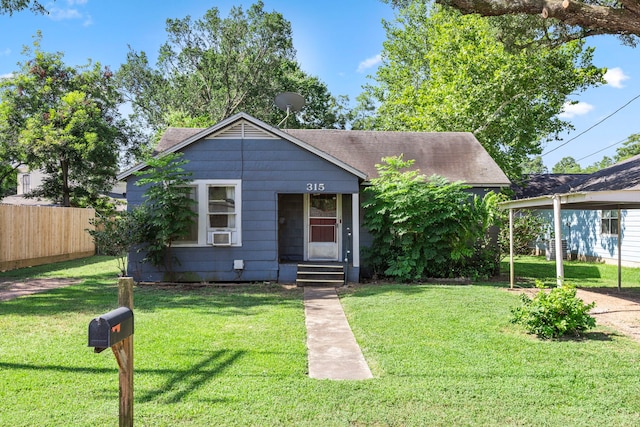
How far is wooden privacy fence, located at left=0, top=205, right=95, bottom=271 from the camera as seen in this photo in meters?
13.4

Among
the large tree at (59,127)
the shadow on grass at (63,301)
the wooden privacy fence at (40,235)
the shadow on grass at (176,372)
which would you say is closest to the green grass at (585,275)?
the shadow on grass at (176,372)

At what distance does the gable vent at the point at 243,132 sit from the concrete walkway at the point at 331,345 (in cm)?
462

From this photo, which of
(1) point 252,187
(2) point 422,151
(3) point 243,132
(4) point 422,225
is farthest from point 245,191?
(2) point 422,151

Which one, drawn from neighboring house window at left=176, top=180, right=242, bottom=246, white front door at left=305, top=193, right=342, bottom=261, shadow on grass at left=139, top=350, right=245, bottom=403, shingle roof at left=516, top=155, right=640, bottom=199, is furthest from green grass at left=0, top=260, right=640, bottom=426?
shingle roof at left=516, top=155, right=640, bottom=199

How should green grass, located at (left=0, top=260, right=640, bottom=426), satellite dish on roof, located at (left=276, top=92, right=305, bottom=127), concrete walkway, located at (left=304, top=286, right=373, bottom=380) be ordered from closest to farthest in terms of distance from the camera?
green grass, located at (left=0, top=260, right=640, bottom=426), concrete walkway, located at (left=304, top=286, right=373, bottom=380), satellite dish on roof, located at (left=276, top=92, right=305, bottom=127)

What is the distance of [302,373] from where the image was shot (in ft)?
15.4

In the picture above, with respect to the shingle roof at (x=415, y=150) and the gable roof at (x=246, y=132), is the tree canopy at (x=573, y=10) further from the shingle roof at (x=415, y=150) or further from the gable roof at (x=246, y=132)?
the shingle roof at (x=415, y=150)

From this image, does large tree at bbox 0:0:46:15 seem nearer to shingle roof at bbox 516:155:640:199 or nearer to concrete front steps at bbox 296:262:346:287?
concrete front steps at bbox 296:262:346:287

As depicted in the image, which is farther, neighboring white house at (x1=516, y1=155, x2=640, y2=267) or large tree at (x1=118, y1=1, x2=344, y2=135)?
large tree at (x1=118, y1=1, x2=344, y2=135)

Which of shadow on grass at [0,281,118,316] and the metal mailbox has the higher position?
the metal mailbox

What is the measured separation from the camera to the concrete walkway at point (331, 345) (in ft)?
15.6

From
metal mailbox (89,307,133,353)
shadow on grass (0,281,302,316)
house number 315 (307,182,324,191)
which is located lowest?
shadow on grass (0,281,302,316)

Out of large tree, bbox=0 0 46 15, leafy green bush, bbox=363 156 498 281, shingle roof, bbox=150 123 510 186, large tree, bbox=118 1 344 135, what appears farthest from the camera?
large tree, bbox=118 1 344 135

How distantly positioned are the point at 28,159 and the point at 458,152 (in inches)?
704
